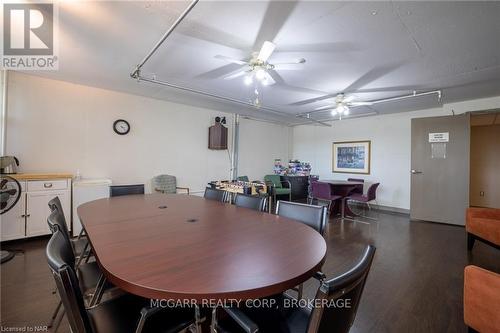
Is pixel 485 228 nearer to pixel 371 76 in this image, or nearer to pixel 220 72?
pixel 371 76

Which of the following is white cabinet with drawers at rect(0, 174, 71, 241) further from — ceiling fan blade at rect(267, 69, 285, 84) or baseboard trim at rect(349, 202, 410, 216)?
baseboard trim at rect(349, 202, 410, 216)

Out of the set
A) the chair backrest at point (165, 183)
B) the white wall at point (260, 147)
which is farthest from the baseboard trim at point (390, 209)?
the chair backrest at point (165, 183)

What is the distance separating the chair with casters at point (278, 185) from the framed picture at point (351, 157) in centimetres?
159

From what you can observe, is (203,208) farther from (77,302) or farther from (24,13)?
(24,13)

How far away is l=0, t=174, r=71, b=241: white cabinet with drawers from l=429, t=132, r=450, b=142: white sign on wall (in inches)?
277

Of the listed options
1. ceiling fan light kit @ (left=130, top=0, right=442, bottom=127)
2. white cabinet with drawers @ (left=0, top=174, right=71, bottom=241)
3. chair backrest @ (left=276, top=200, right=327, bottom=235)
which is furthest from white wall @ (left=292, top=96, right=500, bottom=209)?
white cabinet with drawers @ (left=0, top=174, right=71, bottom=241)

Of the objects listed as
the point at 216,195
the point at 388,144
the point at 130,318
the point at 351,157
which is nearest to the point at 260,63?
the point at 216,195

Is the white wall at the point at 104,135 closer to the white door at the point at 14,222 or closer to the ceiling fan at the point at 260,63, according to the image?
the white door at the point at 14,222

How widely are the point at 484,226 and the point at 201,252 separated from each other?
11.8ft

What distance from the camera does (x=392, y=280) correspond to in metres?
2.41

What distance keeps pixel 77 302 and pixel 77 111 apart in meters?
4.27

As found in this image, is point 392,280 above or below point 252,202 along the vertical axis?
below

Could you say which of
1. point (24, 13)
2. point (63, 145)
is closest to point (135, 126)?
point (63, 145)

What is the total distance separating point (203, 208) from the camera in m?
2.22
